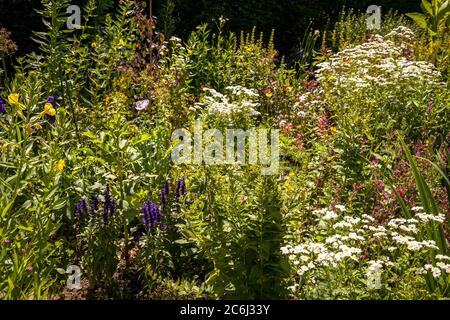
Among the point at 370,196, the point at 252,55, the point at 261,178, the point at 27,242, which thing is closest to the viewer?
the point at 261,178

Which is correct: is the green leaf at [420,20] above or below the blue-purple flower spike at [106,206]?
above

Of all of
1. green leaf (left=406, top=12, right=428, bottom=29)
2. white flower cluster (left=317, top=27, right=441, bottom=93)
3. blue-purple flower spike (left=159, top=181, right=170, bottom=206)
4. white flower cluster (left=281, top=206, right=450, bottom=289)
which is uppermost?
green leaf (left=406, top=12, right=428, bottom=29)

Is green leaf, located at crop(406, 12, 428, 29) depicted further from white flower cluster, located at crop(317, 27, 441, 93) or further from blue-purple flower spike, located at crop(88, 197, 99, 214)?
blue-purple flower spike, located at crop(88, 197, 99, 214)

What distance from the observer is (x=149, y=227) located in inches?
135

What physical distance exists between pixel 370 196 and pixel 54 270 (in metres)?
1.99

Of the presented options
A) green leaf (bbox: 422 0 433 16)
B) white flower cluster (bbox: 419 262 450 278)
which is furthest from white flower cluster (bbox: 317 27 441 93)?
white flower cluster (bbox: 419 262 450 278)

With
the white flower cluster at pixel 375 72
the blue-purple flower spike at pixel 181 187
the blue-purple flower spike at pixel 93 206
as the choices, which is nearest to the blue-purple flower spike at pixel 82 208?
the blue-purple flower spike at pixel 93 206

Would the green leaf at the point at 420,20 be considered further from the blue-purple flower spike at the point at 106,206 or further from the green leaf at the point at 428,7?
the blue-purple flower spike at the point at 106,206

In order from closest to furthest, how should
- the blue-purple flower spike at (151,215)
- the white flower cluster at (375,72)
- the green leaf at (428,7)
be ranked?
1. the blue-purple flower spike at (151,215)
2. the white flower cluster at (375,72)
3. the green leaf at (428,7)

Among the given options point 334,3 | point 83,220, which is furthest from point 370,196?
point 334,3

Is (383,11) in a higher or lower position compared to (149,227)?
higher
